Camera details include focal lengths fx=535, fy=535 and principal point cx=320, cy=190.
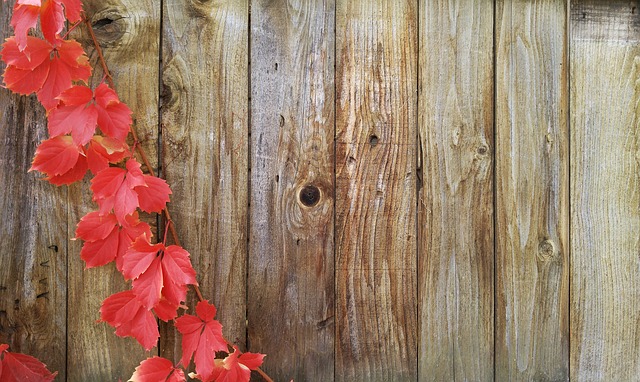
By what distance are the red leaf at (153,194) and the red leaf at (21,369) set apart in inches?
15.6

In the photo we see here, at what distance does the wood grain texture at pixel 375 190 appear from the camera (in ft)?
3.93

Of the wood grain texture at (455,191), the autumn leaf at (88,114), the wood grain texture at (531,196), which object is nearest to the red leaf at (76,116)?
the autumn leaf at (88,114)

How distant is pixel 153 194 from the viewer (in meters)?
1.10

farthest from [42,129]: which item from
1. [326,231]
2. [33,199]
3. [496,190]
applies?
[496,190]

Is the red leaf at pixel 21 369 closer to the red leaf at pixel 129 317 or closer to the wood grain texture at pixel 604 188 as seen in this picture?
the red leaf at pixel 129 317

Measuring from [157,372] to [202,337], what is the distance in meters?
0.11

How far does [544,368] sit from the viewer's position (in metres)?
1.23

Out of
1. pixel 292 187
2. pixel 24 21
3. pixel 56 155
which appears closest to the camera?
pixel 24 21

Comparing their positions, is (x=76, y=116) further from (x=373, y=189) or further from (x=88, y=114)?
(x=373, y=189)

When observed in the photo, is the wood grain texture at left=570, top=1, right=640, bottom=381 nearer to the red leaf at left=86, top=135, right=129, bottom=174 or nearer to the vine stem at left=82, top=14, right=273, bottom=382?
the vine stem at left=82, top=14, right=273, bottom=382

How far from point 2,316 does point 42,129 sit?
0.41 meters

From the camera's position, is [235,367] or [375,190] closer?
[235,367]

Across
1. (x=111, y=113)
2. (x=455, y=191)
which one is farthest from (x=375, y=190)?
(x=111, y=113)

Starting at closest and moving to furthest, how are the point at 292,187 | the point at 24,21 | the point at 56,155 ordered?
the point at 24,21, the point at 56,155, the point at 292,187
